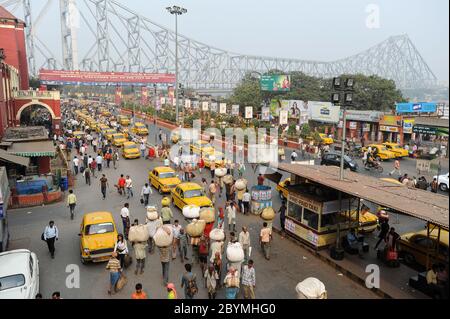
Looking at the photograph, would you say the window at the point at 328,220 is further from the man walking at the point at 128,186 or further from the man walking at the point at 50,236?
the man walking at the point at 128,186

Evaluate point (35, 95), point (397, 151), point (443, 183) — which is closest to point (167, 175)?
point (443, 183)

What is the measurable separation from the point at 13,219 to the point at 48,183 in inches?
131

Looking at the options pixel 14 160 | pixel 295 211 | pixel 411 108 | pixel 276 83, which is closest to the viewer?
pixel 295 211

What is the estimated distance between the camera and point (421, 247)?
451 inches

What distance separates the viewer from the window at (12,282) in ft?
29.9

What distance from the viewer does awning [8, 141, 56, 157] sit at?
20252 mm

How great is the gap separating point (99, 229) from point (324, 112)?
40744 mm

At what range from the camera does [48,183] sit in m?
19.4

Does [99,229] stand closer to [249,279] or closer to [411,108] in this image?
[249,279]

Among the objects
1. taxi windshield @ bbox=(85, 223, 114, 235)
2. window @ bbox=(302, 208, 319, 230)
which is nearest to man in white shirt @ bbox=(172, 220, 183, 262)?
taxi windshield @ bbox=(85, 223, 114, 235)
